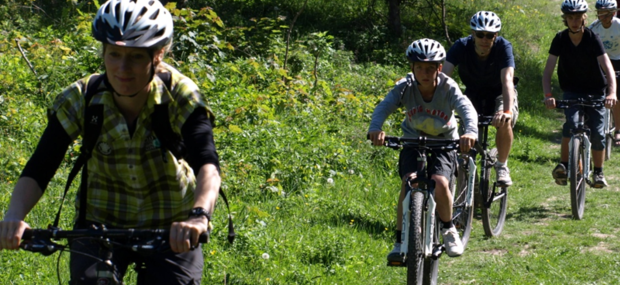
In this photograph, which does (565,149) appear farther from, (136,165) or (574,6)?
(136,165)

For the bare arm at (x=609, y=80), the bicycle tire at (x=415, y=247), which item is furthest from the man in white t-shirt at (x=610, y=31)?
the bicycle tire at (x=415, y=247)

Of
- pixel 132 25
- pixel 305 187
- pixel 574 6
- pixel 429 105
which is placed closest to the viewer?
pixel 132 25

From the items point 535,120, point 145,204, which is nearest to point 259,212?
point 145,204

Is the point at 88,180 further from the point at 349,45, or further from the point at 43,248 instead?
the point at 349,45

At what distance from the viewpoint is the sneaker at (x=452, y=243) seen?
598cm

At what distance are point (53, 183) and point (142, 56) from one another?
4416 mm

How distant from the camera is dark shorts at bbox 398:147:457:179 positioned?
5.92m

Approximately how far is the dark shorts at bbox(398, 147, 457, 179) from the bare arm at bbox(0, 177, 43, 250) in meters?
3.25

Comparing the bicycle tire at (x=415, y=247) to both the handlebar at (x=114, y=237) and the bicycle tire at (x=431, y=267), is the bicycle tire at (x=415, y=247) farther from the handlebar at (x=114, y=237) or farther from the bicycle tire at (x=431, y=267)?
the handlebar at (x=114, y=237)

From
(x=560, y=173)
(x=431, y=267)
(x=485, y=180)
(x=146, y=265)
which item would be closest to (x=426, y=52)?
(x=431, y=267)

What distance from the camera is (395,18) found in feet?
61.6

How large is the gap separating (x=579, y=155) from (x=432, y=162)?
3518 mm

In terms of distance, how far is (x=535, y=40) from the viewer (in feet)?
72.1

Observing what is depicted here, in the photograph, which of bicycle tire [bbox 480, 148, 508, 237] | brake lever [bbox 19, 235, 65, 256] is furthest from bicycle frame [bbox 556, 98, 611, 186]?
brake lever [bbox 19, 235, 65, 256]
